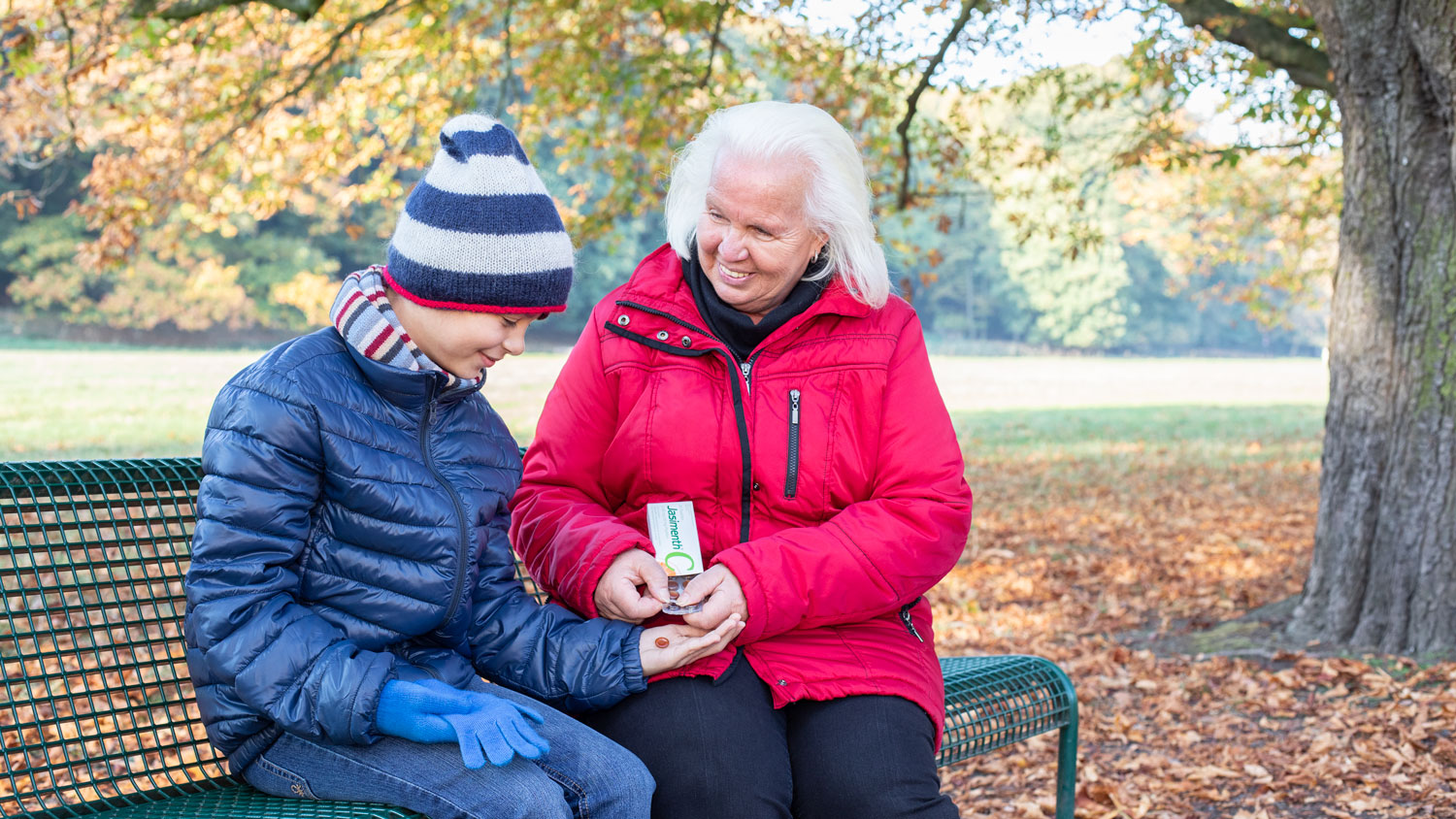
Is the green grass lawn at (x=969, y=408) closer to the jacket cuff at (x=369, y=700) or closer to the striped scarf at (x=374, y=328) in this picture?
the striped scarf at (x=374, y=328)

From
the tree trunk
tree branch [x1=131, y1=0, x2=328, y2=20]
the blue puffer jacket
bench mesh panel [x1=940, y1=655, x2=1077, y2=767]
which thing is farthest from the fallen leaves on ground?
tree branch [x1=131, y1=0, x2=328, y2=20]

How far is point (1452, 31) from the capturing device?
4.32 metres

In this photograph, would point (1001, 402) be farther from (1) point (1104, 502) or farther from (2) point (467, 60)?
(2) point (467, 60)

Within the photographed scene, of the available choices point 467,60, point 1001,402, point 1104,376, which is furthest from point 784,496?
point 1104,376

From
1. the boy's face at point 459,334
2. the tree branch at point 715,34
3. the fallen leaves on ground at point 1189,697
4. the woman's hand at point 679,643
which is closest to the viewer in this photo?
the boy's face at point 459,334

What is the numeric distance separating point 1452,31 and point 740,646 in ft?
12.1

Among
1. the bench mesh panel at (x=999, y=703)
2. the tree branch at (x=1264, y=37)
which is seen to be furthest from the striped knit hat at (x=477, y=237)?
the tree branch at (x=1264, y=37)

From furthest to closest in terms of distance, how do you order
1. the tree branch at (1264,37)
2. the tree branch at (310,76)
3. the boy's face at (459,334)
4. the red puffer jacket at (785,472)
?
the tree branch at (310,76), the tree branch at (1264,37), the red puffer jacket at (785,472), the boy's face at (459,334)

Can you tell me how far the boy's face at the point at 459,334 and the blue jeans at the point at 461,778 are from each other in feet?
2.28

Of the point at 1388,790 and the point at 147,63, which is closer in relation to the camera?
the point at 1388,790

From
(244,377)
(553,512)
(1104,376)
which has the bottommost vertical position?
(1104,376)

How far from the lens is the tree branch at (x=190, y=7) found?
18.5 feet

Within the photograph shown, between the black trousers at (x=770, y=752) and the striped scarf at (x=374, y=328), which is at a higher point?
the striped scarf at (x=374, y=328)

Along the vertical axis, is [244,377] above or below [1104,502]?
above
